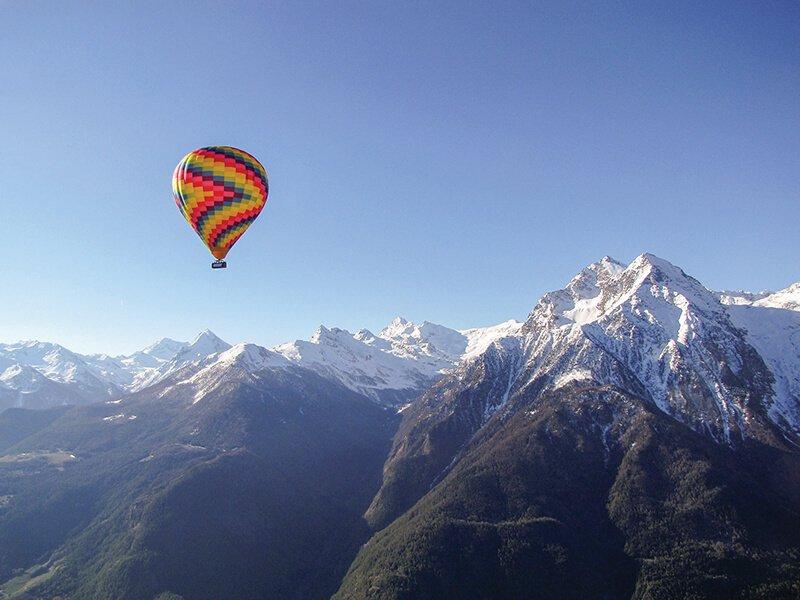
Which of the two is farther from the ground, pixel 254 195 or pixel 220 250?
pixel 254 195

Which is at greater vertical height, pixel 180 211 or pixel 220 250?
pixel 180 211
